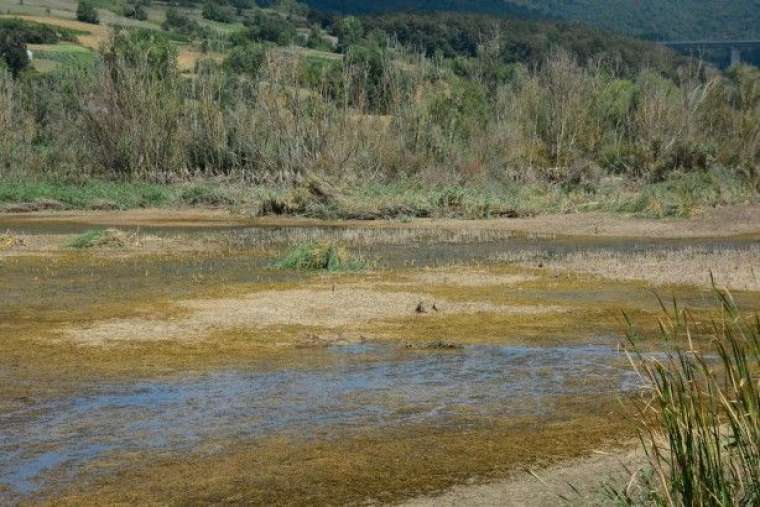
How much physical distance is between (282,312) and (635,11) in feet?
519

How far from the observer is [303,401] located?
12.0 meters

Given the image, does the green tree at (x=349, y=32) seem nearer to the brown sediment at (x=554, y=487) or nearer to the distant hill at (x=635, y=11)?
the distant hill at (x=635, y=11)

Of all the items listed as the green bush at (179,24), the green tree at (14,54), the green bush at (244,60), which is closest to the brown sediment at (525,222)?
the green bush at (244,60)

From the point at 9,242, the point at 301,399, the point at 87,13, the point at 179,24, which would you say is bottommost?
the point at 179,24

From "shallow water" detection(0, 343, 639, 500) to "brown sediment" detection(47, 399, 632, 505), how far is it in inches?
13.8

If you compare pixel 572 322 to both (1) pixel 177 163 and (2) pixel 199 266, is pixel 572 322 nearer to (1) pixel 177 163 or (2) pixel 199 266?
(2) pixel 199 266

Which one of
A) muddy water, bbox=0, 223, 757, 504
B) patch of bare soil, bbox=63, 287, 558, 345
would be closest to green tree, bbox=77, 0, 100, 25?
patch of bare soil, bbox=63, 287, 558, 345

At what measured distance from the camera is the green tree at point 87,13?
100231mm

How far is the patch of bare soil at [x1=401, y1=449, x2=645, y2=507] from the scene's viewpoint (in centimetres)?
869

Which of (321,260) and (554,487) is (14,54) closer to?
(321,260)

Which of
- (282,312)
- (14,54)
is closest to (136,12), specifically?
(14,54)

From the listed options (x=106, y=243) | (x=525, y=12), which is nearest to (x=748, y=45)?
(x=525, y=12)

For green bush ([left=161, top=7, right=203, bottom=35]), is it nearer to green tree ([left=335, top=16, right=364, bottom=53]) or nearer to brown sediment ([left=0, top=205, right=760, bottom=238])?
green tree ([left=335, top=16, right=364, bottom=53])

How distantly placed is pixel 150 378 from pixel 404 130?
116 ft
